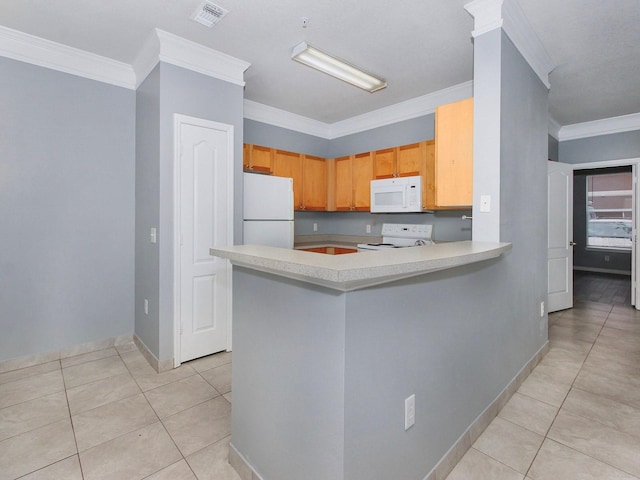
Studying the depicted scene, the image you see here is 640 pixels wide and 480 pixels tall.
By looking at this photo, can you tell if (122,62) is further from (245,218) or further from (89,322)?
(89,322)

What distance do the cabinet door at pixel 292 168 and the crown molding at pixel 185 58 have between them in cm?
133

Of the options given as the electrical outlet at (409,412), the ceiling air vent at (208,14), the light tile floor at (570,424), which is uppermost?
the ceiling air vent at (208,14)

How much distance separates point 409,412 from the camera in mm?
1358

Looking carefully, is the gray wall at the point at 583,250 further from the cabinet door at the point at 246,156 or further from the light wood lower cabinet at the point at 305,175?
the cabinet door at the point at 246,156

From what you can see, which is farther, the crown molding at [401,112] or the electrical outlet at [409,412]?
the crown molding at [401,112]

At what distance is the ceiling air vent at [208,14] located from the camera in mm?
2219

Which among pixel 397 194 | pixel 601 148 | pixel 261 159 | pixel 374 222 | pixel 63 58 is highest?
pixel 63 58

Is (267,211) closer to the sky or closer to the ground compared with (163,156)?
closer to the ground

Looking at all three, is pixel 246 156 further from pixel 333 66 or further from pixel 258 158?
pixel 333 66

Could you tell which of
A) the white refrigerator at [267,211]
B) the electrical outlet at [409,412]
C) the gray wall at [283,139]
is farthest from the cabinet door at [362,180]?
the electrical outlet at [409,412]

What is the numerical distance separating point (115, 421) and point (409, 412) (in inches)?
Answer: 70.4

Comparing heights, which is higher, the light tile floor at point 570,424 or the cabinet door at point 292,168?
the cabinet door at point 292,168

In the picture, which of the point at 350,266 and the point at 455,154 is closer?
the point at 350,266

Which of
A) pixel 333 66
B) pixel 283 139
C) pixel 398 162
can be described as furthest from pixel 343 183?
→ pixel 333 66
